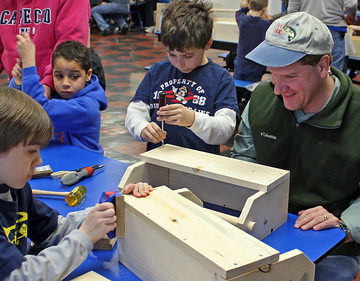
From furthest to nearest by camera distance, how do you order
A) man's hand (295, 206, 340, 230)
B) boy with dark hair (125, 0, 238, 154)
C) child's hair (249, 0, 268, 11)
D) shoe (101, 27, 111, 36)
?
1. shoe (101, 27, 111, 36)
2. child's hair (249, 0, 268, 11)
3. boy with dark hair (125, 0, 238, 154)
4. man's hand (295, 206, 340, 230)

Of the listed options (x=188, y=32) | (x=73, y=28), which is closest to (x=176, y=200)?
(x=188, y=32)

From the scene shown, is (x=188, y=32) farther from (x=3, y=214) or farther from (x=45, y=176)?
(x=3, y=214)

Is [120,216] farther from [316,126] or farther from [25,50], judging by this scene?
[25,50]

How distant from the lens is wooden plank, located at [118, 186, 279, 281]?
0.99 metres

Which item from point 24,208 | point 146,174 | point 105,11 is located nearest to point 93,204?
point 146,174

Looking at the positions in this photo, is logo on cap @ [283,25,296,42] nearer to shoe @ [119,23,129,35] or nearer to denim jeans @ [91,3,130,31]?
denim jeans @ [91,3,130,31]

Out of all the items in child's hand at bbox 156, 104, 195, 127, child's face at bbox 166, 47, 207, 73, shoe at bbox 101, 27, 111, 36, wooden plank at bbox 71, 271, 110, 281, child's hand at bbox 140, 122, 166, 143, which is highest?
child's face at bbox 166, 47, 207, 73

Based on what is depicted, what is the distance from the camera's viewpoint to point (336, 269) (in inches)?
62.5

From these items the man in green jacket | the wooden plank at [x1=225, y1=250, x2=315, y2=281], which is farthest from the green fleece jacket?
the wooden plank at [x1=225, y1=250, x2=315, y2=281]

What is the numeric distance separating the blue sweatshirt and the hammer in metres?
0.66

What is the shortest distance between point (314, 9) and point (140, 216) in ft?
13.6

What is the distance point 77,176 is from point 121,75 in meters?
5.36

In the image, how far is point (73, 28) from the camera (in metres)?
2.59

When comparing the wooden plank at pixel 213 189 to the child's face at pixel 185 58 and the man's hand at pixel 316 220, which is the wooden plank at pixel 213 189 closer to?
the man's hand at pixel 316 220
